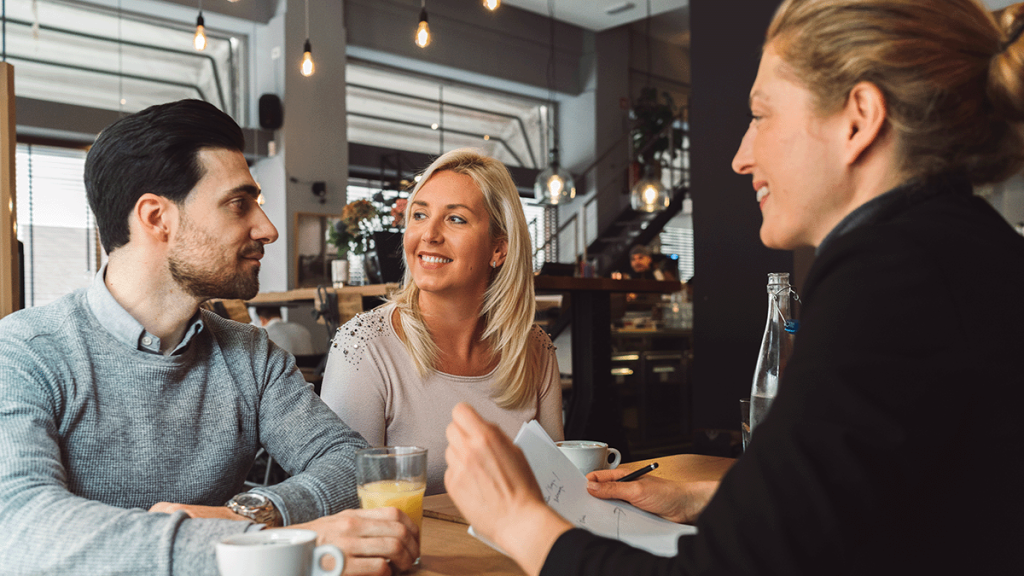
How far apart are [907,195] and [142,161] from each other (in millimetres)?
1157

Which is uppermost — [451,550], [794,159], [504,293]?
[794,159]

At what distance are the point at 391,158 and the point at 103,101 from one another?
9.96 ft

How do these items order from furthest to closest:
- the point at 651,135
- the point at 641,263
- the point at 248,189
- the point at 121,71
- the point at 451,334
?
the point at 651,135, the point at 121,71, the point at 641,263, the point at 451,334, the point at 248,189

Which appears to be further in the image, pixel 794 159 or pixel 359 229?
pixel 359 229

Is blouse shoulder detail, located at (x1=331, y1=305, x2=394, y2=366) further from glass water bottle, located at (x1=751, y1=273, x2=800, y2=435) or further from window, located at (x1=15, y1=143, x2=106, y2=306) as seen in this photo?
window, located at (x1=15, y1=143, x2=106, y2=306)

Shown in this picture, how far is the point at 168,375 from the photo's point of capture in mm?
1312

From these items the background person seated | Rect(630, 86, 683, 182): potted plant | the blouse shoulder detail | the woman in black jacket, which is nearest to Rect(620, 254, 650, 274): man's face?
Rect(630, 86, 683, 182): potted plant

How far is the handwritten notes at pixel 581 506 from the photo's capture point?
1.07 m

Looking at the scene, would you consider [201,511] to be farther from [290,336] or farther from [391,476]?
[290,336]

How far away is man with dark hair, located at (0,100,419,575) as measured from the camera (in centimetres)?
111

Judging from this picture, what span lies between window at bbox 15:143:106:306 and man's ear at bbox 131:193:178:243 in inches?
265

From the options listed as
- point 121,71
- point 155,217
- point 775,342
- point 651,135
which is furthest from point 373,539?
point 651,135

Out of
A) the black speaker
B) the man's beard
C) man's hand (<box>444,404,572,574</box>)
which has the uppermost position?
the black speaker

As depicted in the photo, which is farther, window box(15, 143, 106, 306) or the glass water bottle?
window box(15, 143, 106, 306)
